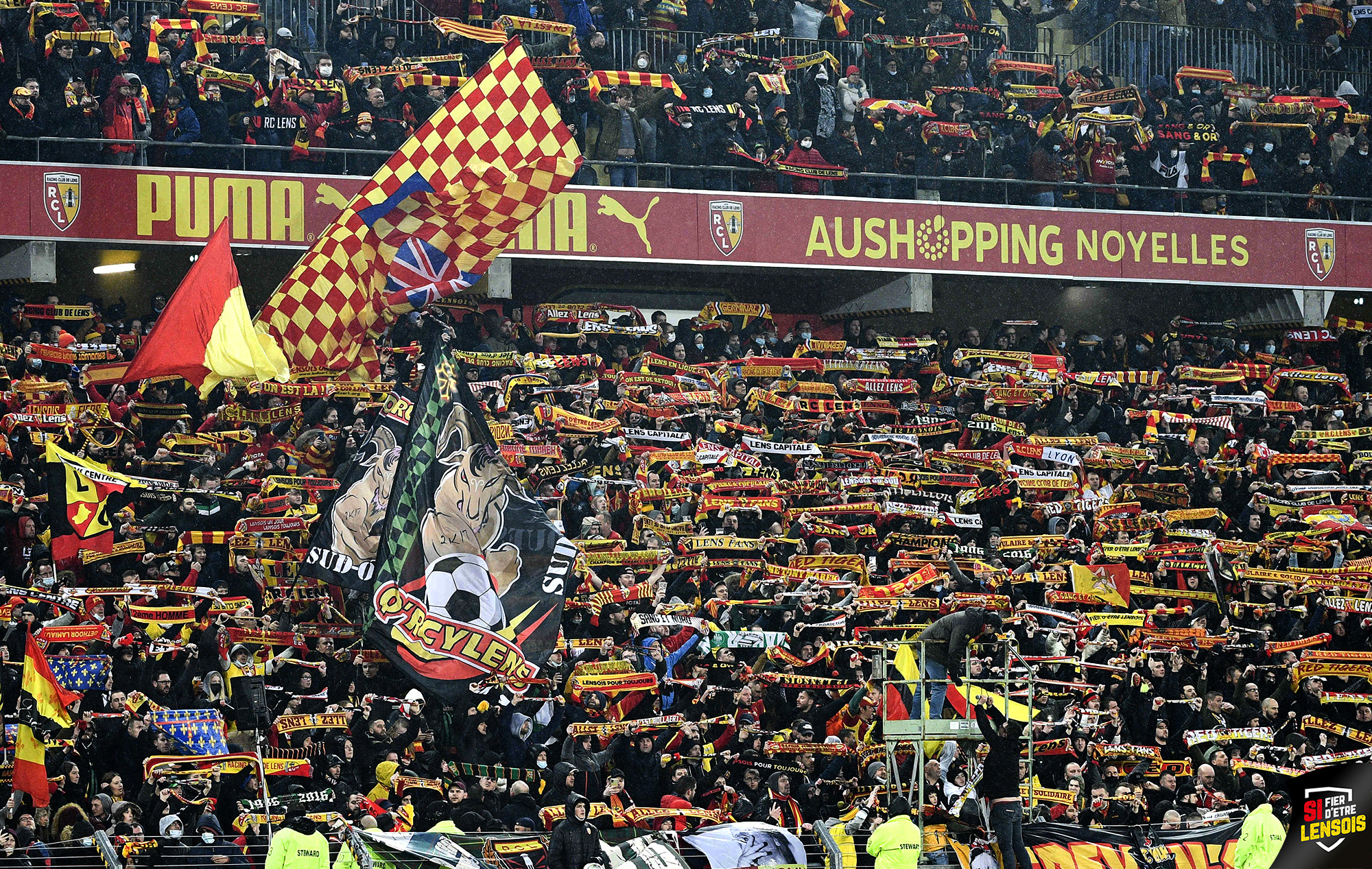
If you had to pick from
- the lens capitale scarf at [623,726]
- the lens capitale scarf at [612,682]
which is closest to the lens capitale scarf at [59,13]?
the lens capitale scarf at [612,682]

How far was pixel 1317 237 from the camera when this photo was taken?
26.0 meters

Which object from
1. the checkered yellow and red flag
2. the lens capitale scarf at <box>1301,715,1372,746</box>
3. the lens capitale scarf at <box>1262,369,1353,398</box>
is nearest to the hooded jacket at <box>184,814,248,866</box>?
the checkered yellow and red flag

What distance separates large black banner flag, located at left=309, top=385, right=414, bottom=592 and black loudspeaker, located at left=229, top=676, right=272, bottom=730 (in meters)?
Answer: 1.11

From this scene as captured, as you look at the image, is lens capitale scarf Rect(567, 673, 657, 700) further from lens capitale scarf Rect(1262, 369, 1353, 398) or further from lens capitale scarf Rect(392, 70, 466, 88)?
lens capitale scarf Rect(1262, 369, 1353, 398)

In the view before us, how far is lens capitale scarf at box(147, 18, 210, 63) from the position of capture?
70.6 feet

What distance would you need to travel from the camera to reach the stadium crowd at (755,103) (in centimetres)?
2180

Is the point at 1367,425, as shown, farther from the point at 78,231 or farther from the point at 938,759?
the point at 78,231

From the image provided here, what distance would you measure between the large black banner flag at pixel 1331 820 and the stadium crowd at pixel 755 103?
19467 millimetres

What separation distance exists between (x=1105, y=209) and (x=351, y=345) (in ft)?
41.6

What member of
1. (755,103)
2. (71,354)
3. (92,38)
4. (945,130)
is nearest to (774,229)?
(755,103)

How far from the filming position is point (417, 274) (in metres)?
17.1

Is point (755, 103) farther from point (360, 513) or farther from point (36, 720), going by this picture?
point (36, 720)

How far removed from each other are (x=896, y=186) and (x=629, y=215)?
383cm

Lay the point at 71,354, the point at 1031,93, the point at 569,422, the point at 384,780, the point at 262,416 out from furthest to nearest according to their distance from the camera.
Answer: the point at 1031,93 < the point at 569,422 < the point at 71,354 < the point at 262,416 < the point at 384,780
